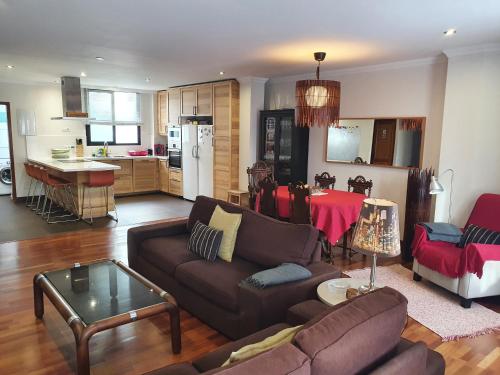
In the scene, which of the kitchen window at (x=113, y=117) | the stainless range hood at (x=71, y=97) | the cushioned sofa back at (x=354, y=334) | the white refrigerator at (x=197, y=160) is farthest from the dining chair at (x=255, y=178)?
the kitchen window at (x=113, y=117)

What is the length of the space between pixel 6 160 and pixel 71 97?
2706 mm

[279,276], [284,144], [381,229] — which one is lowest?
[279,276]

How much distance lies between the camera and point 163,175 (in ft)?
29.3

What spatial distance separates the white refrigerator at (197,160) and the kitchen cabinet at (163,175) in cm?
78

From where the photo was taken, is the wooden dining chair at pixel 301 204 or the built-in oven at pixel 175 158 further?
the built-in oven at pixel 175 158

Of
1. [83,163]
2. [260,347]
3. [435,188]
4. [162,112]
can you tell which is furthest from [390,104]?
[162,112]

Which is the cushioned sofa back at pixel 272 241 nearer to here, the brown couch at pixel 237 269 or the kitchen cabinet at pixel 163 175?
the brown couch at pixel 237 269

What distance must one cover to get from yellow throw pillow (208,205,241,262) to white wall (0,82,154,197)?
5.98m

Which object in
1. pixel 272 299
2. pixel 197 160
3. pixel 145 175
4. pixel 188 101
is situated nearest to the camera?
pixel 272 299

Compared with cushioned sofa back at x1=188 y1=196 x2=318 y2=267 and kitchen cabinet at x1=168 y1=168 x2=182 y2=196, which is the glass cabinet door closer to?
kitchen cabinet at x1=168 y1=168 x2=182 y2=196

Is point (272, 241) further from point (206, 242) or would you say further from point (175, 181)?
point (175, 181)

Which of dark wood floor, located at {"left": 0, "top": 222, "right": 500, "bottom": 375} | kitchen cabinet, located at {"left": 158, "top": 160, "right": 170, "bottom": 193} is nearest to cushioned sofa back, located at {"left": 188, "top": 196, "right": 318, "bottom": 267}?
dark wood floor, located at {"left": 0, "top": 222, "right": 500, "bottom": 375}

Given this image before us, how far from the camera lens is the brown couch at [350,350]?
1201 millimetres

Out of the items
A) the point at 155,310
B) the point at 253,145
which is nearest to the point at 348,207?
the point at 155,310
